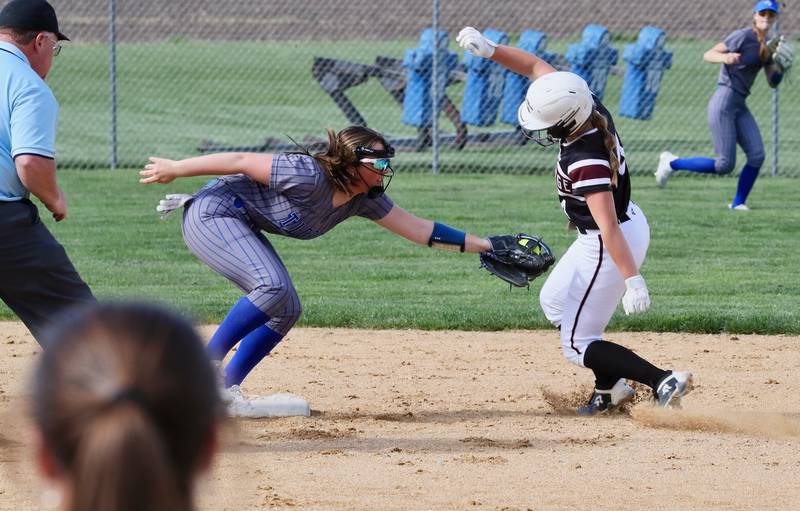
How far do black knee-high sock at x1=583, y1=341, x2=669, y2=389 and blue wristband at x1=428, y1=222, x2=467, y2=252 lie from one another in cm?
84

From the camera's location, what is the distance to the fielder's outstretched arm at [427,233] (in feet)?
20.4

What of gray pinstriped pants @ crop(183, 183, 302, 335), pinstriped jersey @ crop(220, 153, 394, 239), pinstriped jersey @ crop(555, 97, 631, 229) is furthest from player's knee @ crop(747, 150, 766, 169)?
gray pinstriped pants @ crop(183, 183, 302, 335)

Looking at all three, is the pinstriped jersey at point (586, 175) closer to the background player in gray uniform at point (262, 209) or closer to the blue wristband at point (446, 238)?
the blue wristband at point (446, 238)

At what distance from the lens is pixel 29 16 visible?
16.8 feet

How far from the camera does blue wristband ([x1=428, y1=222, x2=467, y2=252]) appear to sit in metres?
6.31

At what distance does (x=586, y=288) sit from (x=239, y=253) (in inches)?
65.6

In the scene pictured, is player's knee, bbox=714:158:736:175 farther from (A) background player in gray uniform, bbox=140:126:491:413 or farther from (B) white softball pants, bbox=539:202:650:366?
(A) background player in gray uniform, bbox=140:126:491:413

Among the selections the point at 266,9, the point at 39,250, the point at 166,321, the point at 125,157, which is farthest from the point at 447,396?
the point at 266,9

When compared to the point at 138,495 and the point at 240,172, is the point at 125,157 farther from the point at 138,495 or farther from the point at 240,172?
the point at 138,495

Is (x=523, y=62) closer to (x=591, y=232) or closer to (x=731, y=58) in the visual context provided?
(x=591, y=232)

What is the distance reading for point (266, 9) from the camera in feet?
117

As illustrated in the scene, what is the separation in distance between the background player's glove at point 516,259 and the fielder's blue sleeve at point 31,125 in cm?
236

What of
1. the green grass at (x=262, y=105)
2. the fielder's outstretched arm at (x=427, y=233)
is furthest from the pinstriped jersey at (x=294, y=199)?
the green grass at (x=262, y=105)

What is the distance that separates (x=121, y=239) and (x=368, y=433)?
6.51 metres
